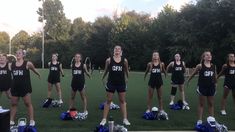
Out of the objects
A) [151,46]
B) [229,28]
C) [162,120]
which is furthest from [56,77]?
[151,46]

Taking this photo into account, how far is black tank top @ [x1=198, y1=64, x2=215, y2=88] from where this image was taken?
12305mm

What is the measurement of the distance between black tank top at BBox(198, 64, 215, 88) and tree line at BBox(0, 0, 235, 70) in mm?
40949

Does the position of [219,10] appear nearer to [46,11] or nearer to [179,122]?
[179,122]

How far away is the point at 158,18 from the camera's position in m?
75.0

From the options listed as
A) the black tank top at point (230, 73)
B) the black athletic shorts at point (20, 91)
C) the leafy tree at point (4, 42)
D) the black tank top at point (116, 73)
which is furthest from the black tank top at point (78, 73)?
the leafy tree at point (4, 42)

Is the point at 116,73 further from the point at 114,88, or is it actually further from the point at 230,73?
the point at 230,73

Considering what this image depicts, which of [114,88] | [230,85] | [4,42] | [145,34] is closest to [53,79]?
[114,88]

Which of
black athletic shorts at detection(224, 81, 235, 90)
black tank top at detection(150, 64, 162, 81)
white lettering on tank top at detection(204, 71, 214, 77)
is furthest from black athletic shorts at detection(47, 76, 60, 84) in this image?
white lettering on tank top at detection(204, 71, 214, 77)

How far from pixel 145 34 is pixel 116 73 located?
63.6m

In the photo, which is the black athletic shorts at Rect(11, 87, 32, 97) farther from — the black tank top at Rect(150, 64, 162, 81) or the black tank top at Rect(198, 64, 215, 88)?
the black tank top at Rect(198, 64, 215, 88)

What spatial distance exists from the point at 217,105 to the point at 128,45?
193 feet

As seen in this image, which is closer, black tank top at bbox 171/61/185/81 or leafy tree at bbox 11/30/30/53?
black tank top at bbox 171/61/185/81

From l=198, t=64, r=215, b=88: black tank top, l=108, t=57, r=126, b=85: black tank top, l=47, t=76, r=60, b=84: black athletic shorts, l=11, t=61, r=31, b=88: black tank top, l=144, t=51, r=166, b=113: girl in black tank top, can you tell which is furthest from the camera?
l=47, t=76, r=60, b=84: black athletic shorts

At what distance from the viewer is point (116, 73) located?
12.2m
